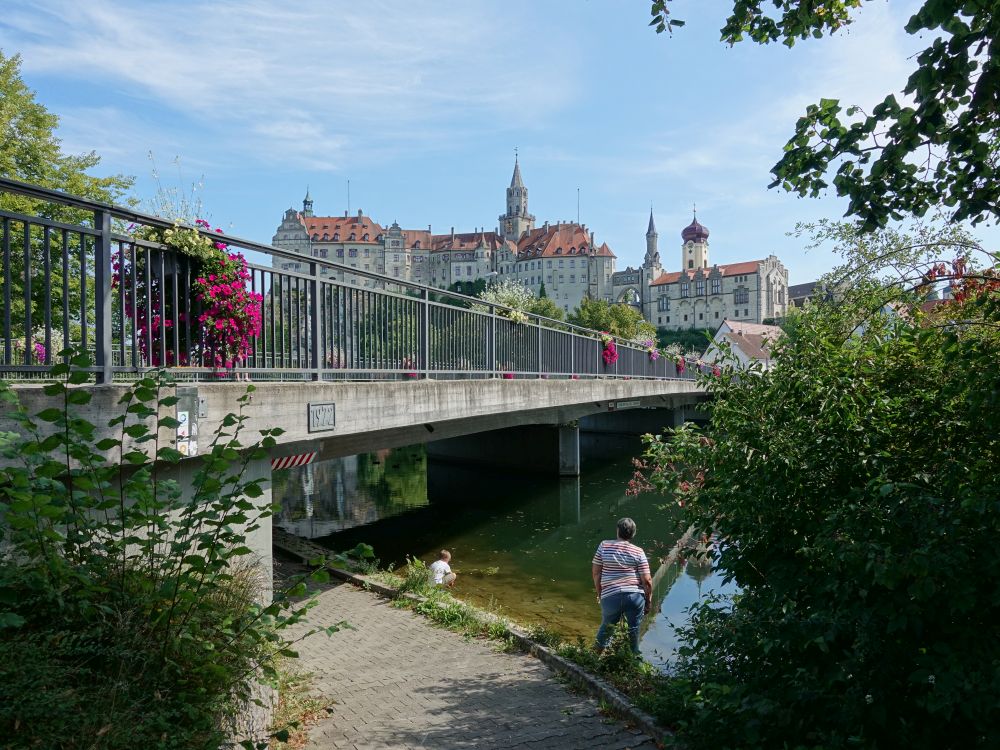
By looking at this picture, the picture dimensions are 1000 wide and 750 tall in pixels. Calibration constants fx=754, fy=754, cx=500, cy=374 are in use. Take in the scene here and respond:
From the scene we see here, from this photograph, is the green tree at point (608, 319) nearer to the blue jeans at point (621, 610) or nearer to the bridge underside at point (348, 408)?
the bridge underside at point (348, 408)

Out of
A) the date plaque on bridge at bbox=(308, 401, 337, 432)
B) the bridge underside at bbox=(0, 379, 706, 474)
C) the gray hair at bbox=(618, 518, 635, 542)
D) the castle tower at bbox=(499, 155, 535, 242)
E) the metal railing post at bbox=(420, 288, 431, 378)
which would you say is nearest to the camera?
the bridge underside at bbox=(0, 379, 706, 474)

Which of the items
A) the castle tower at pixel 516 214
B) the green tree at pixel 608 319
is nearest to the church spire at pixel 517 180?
the castle tower at pixel 516 214

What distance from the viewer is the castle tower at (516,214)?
159875 mm

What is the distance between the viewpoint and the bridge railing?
4953 millimetres

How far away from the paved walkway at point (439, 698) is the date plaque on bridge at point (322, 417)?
2254mm

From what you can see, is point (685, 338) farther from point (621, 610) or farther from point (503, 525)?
point (621, 610)

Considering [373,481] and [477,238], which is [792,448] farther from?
[477,238]

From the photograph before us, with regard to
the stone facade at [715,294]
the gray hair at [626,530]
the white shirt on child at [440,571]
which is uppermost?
the stone facade at [715,294]

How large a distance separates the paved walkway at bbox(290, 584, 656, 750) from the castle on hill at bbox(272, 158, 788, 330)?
12702cm

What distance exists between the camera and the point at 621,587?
7.88m

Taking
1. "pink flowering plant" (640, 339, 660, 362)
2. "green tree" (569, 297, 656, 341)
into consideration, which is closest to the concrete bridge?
"pink flowering plant" (640, 339, 660, 362)

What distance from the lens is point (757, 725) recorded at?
13.6 ft

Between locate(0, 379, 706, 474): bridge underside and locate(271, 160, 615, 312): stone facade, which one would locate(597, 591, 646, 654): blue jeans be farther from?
locate(271, 160, 615, 312): stone facade

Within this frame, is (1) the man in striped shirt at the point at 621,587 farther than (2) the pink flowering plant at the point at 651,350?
No
